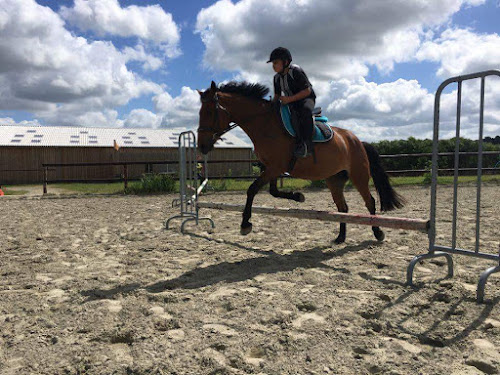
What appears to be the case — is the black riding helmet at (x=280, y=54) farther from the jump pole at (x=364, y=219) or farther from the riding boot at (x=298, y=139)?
the jump pole at (x=364, y=219)

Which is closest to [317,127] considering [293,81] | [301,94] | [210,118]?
[301,94]

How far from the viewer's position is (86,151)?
81.0 ft

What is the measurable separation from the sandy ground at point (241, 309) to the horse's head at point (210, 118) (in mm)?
1317

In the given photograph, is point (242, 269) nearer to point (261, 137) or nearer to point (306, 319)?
point (306, 319)

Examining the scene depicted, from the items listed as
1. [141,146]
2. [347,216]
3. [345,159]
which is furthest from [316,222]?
[141,146]

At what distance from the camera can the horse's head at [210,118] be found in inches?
167

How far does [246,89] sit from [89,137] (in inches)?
983

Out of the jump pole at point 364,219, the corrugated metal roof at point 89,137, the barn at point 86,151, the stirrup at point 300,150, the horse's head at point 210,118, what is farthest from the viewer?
the corrugated metal roof at point 89,137

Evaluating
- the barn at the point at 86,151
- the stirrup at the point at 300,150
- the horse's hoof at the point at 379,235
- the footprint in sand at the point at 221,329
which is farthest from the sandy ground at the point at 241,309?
the barn at the point at 86,151

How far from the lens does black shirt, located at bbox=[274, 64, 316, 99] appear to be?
14.4ft

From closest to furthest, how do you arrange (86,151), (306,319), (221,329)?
(221,329)
(306,319)
(86,151)

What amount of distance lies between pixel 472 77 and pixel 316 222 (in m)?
4.00

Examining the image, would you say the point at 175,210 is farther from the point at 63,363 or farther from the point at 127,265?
the point at 63,363

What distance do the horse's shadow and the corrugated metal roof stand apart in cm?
1911
